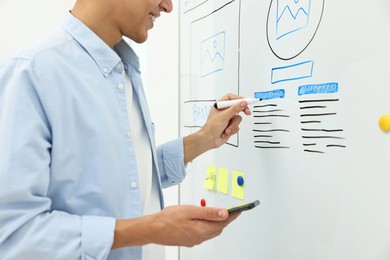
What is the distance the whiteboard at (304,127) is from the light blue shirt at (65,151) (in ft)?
1.00

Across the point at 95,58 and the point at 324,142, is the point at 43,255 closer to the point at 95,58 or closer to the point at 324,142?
the point at 95,58

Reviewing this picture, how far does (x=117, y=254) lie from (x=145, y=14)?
1.58 ft

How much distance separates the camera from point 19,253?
577 millimetres

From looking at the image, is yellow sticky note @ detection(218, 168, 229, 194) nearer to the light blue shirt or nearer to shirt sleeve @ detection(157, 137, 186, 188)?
shirt sleeve @ detection(157, 137, 186, 188)

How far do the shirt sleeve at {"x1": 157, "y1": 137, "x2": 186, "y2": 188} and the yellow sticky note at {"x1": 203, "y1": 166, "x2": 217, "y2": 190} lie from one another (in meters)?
0.12

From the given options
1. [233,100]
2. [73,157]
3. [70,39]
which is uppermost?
[70,39]

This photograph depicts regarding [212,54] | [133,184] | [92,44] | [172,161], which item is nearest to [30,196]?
[133,184]

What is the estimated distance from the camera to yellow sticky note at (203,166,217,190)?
1.06 meters

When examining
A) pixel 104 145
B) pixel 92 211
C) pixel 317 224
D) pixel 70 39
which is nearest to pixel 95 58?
pixel 70 39

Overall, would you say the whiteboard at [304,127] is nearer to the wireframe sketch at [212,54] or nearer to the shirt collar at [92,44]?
the wireframe sketch at [212,54]

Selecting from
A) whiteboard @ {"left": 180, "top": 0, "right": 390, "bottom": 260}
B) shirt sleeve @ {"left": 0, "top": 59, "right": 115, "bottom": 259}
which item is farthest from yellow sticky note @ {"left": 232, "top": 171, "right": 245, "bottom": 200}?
shirt sleeve @ {"left": 0, "top": 59, "right": 115, "bottom": 259}

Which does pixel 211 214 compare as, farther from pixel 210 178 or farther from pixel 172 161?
pixel 210 178

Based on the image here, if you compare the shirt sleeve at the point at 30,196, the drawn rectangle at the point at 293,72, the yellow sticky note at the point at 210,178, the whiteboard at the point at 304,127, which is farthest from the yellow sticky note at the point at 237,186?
the shirt sleeve at the point at 30,196

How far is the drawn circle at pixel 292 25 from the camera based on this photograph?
0.68 m
